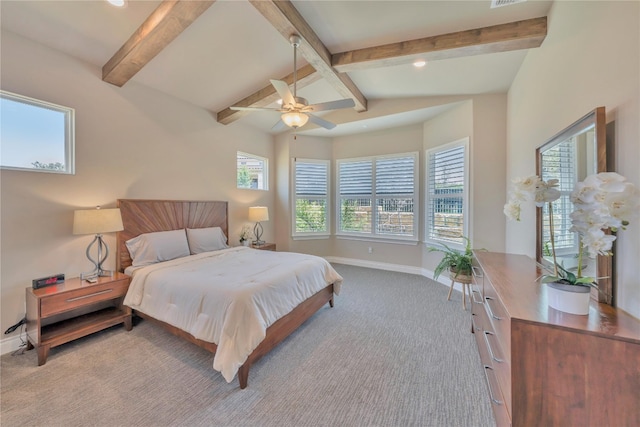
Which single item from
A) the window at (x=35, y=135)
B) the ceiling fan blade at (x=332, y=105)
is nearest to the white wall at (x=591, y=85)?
the ceiling fan blade at (x=332, y=105)

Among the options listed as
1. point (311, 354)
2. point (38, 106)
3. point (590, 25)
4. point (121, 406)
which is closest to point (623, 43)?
point (590, 25)

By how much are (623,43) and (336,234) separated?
4.78 metres

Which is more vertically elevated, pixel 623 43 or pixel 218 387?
pixel 623 43

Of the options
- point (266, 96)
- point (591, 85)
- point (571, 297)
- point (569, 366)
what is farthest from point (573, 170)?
point (266, 96)

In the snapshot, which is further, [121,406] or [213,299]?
[213,299]

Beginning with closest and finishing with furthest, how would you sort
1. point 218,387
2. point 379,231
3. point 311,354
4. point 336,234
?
point 218,387 → point 311,354 → point 379,231 → point 336,234

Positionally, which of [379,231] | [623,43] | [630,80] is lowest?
[379,231]

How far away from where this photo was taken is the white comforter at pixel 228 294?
1824mm

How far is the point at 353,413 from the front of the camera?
5.31 feet

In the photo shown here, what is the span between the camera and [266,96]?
3672 mm

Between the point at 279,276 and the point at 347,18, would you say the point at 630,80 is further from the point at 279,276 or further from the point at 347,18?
the point at 279,276

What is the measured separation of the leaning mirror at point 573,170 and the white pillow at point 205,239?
3.93m

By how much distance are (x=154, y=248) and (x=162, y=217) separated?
57cm

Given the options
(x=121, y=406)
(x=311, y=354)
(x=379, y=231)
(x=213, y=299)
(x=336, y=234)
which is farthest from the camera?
(x=336, y=234)
